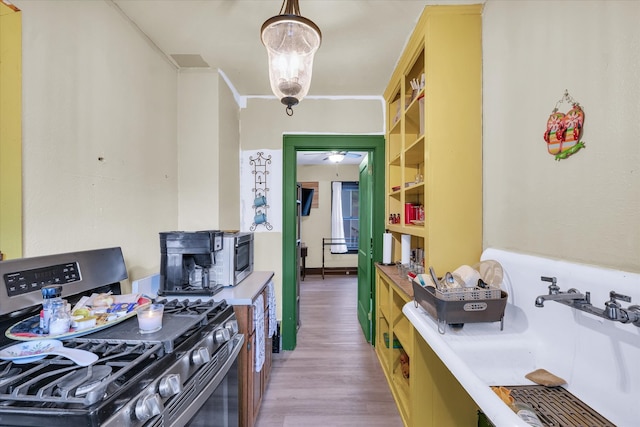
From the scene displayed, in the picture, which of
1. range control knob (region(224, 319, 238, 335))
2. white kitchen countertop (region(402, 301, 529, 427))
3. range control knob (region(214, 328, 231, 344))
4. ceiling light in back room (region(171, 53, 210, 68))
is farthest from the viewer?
ceiling light in back room (region(171, 53, 210, 68))

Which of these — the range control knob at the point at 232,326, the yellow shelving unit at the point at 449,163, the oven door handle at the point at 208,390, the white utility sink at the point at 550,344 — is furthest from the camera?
the yellow shelving unit at the point at 449,163

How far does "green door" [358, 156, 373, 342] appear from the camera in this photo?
9.53 feet

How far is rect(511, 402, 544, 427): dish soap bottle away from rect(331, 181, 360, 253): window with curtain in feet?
17.4

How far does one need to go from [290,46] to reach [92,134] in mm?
1079

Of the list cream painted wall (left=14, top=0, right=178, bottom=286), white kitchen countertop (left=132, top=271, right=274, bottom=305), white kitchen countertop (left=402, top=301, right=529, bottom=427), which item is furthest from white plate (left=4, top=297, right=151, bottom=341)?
white kitchen countertop (left=402, top=301, right=529, bottom=427)

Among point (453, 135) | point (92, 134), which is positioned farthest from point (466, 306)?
point (92, 134)

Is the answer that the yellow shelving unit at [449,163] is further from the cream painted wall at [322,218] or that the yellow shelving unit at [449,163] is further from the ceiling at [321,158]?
the cream painted wall at [322,218]

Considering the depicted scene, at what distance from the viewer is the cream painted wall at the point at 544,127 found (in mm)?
842

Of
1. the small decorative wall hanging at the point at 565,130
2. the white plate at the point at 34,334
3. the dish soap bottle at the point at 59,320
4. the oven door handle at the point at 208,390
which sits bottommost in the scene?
the oven door handle at the point at 208,390

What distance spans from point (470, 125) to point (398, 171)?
1.04 m

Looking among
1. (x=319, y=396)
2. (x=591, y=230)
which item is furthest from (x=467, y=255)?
(x=319, y=396)

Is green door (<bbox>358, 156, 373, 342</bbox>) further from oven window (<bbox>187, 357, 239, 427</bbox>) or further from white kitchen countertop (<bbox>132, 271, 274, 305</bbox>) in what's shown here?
oven window (<bbox>187, 357, 239, 427</bbox>)

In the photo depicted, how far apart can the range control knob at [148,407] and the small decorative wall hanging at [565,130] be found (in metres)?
1.55

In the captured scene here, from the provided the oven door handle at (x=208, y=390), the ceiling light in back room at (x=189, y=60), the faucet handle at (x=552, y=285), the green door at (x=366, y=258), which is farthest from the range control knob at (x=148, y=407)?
the green door at (x=366, y=258)
